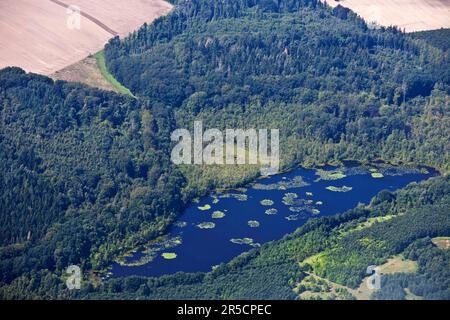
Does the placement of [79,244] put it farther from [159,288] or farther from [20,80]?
[20,80]

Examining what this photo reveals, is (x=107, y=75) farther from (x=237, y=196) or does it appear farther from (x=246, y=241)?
(x=246, y=241)

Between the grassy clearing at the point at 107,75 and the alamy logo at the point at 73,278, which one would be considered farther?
the grassy clearing at the point at 107,75

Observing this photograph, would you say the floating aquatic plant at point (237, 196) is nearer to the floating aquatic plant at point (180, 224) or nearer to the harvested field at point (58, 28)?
the floating aquatic plant at point (180, 224)

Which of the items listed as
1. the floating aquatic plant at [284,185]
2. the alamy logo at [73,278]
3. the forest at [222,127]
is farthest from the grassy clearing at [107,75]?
the alamy logo at [73,278]

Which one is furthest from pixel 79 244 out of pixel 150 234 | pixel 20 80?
pixel 20 80

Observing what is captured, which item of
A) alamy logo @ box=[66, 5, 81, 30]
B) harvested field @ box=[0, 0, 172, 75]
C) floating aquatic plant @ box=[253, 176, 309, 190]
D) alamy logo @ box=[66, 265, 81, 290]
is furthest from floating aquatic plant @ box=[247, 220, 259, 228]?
alamy logo @ box=[66, 5, 81, 30]

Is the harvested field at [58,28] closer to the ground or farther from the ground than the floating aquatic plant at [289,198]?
farther from the ground

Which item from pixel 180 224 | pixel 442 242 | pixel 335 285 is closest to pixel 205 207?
pixel 180 224
